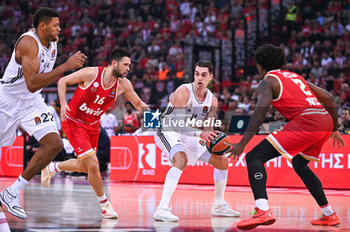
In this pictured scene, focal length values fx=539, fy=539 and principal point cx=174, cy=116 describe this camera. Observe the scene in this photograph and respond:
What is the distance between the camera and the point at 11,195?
5723mm

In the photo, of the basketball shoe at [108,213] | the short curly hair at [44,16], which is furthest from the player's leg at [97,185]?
the short curly hair at [44,16]

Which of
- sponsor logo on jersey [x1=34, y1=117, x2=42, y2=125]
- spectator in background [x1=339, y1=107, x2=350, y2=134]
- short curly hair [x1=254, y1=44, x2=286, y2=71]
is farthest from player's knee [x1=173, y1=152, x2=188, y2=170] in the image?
spectator in background [x1=339, y1=107, x2=350, y2=134]

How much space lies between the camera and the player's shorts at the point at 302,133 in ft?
17.8

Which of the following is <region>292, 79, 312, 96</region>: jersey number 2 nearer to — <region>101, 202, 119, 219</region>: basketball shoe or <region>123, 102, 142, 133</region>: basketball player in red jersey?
<region>101, 202, 119, 219</region>: basketball shoe

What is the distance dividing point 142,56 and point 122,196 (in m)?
11.4

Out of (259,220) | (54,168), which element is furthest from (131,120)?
→ (259,220)

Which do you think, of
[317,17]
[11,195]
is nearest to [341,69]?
[317,17]

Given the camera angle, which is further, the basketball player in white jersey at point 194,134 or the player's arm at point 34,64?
the basketball player in white jersey at point 194,134

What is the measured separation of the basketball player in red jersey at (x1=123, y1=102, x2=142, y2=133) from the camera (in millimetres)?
14707

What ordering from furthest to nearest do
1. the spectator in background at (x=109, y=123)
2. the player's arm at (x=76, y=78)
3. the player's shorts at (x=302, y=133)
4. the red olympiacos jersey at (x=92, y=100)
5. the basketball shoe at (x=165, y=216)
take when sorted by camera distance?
1. the spectator in background at (x=109, y=123)
2. the red olympiacos jersey at (x=92, y=100)
3. the player's arm at (x=76, y=78)
4. the basketball shoe at (x=165, y=216)
5. the player's shorts at (x=302, y=133)

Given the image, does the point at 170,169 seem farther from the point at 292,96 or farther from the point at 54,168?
the point at 54,168

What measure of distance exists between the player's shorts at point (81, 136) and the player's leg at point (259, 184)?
2131 mm

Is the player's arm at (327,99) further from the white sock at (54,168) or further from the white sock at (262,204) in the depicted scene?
the white sock at (54,168)

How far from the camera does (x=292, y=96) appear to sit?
5.49 meters
